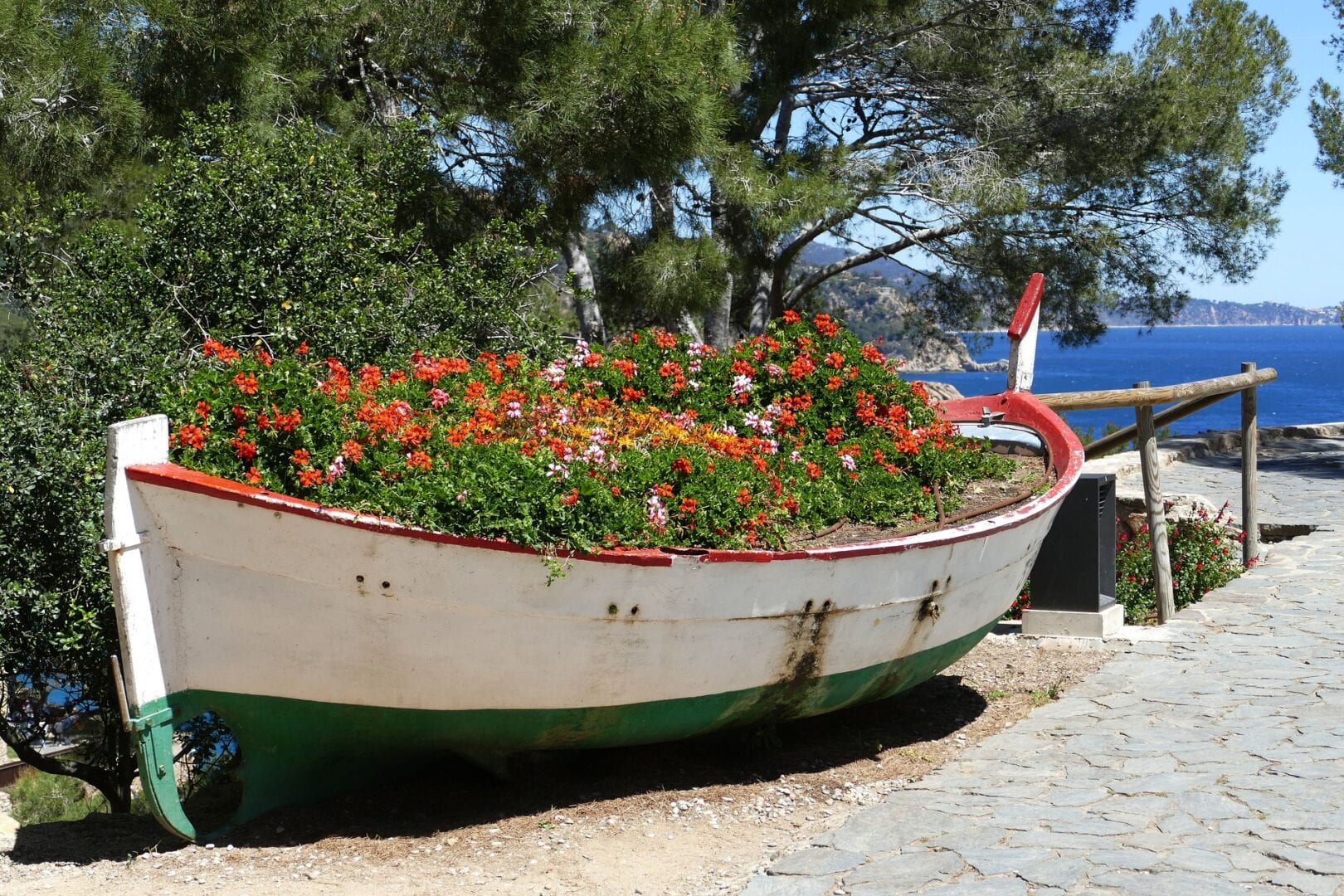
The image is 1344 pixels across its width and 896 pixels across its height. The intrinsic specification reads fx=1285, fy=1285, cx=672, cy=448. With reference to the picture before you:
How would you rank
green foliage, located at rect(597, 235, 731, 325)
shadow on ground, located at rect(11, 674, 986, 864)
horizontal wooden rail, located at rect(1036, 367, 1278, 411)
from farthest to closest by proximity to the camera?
1. green foliage, located at rect(597, 235, 731, 325)
2. horizontal wooden rail, located at rect(1036, 367, 1278, 411)
3. shadow on ground, located at rect(11, 674, 986, 864)

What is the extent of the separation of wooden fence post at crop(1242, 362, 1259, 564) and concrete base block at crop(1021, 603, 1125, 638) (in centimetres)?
308

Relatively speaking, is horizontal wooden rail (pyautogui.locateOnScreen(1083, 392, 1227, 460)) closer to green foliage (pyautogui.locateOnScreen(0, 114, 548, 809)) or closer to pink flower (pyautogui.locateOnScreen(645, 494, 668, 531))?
green foliage (pyautogui.locateOnScreen(0, 114, 548, 809))

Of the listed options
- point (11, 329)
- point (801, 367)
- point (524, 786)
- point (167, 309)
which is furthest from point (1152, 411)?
point (11, 329)

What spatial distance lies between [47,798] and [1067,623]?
52.5 ft

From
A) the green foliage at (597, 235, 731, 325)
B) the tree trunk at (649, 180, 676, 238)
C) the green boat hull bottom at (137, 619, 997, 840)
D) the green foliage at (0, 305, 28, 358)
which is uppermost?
the tree trunk at (649, 180, 676, 238)

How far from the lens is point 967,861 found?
14.0 ft

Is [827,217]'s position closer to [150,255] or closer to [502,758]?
[150,255]

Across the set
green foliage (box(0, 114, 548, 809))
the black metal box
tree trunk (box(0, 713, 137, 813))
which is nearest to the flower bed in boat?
green foliage (box(0, 114, 548, 809))

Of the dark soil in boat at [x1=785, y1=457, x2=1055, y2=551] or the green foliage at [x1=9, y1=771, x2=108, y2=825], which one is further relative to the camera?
the green foliage at [x1=9, y1=771, x2=108, y2=825]

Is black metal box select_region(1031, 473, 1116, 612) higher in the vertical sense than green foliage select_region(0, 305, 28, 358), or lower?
lower

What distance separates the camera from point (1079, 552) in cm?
764

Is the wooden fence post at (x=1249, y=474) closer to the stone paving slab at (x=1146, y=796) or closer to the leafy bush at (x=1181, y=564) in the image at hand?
the leafy bush at (x=1181, y=564)

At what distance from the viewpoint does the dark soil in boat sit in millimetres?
5391

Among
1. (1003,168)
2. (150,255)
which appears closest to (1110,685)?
(150,255)
